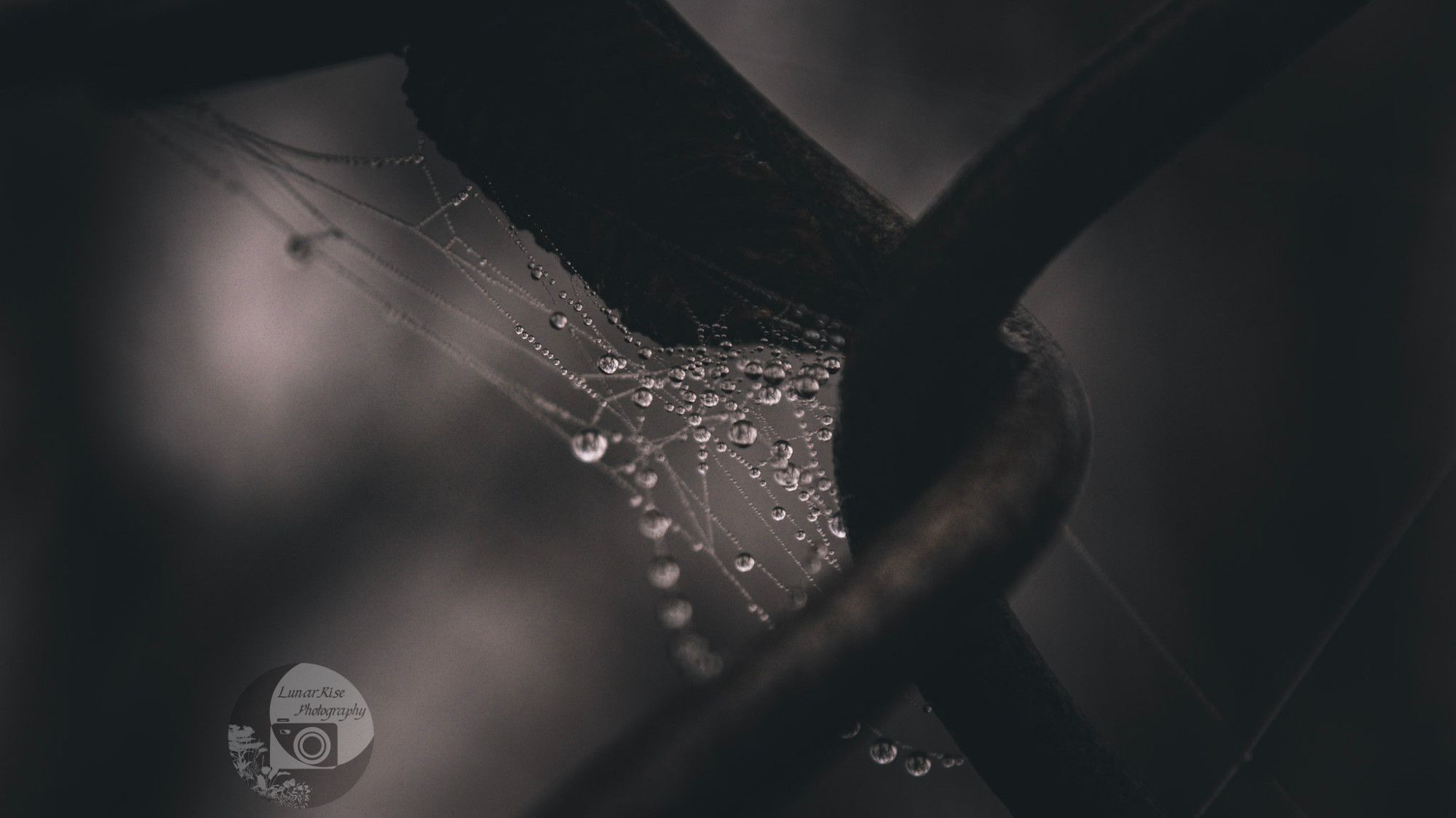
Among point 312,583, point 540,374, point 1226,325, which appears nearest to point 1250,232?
point 1226,325

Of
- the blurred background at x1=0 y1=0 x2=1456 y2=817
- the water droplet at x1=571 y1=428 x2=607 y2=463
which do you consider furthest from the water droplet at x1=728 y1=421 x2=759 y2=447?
the blurred background at x1=0 y1=0 x2=1456 y2=817

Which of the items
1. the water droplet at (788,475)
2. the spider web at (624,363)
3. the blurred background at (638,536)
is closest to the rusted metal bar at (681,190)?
the spider web at (624,363)

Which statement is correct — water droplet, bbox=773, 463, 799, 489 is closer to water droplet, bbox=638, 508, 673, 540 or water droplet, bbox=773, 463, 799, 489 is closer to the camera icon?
water droplet, bbox=638, 508, 673, 540

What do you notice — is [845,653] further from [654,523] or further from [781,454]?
→ [781,454]

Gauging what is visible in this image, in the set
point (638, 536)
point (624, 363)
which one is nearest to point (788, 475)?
point (624, 363)

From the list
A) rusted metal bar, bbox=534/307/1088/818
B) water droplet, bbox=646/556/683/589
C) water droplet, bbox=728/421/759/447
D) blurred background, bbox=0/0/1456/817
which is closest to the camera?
rusted metal bar, bbox=534/307/1088/818

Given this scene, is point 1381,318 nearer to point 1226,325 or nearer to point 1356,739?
point 1226,325
